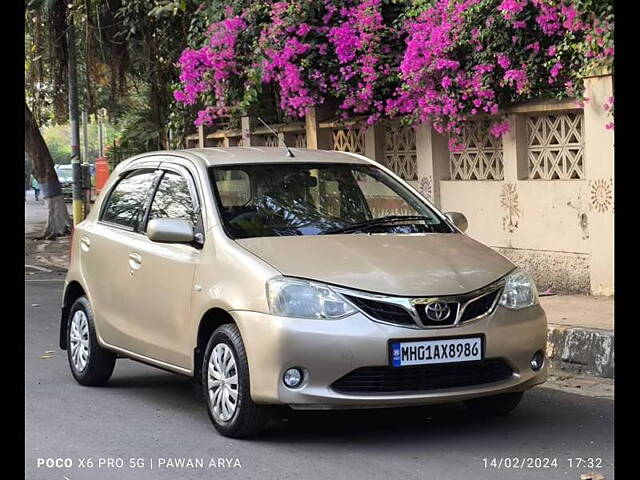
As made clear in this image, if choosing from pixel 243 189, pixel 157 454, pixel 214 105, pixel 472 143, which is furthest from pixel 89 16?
pixel 157 454

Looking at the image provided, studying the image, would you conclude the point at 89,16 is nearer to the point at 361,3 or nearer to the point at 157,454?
the point at 361,3

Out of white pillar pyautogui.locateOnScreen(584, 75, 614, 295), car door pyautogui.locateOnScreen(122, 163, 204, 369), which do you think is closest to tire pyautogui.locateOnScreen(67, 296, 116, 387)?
car door pyautogui.locateOnScreen(122, 163, 204, 369)

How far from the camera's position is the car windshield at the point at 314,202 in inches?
269

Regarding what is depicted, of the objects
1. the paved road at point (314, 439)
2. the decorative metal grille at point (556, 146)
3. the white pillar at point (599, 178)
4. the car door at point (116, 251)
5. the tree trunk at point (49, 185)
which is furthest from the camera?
Result: the tree trunk at point (49, 185)

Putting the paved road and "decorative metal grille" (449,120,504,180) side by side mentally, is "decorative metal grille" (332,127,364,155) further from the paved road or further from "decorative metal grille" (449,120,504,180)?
the paved road

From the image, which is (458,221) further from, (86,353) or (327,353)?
(86,353)

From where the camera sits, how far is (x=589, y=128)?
10.5 metres

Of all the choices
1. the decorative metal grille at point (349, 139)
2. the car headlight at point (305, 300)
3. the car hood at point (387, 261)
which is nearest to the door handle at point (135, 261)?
the car hood at point (387, 261)

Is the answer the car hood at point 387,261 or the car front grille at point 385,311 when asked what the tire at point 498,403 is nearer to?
the car hood at point 387,261

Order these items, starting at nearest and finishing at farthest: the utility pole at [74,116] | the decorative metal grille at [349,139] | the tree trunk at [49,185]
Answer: the decorative metal grille at [349,139] < the utility pole at [74,116] < the tree trunk at [49,185]

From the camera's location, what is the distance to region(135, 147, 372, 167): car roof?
7297 mm

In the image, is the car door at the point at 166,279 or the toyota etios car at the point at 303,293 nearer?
the toyota etios car at the point at 303,293

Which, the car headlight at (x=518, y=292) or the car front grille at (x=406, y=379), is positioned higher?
the car headlight at (x=518, y=292)
